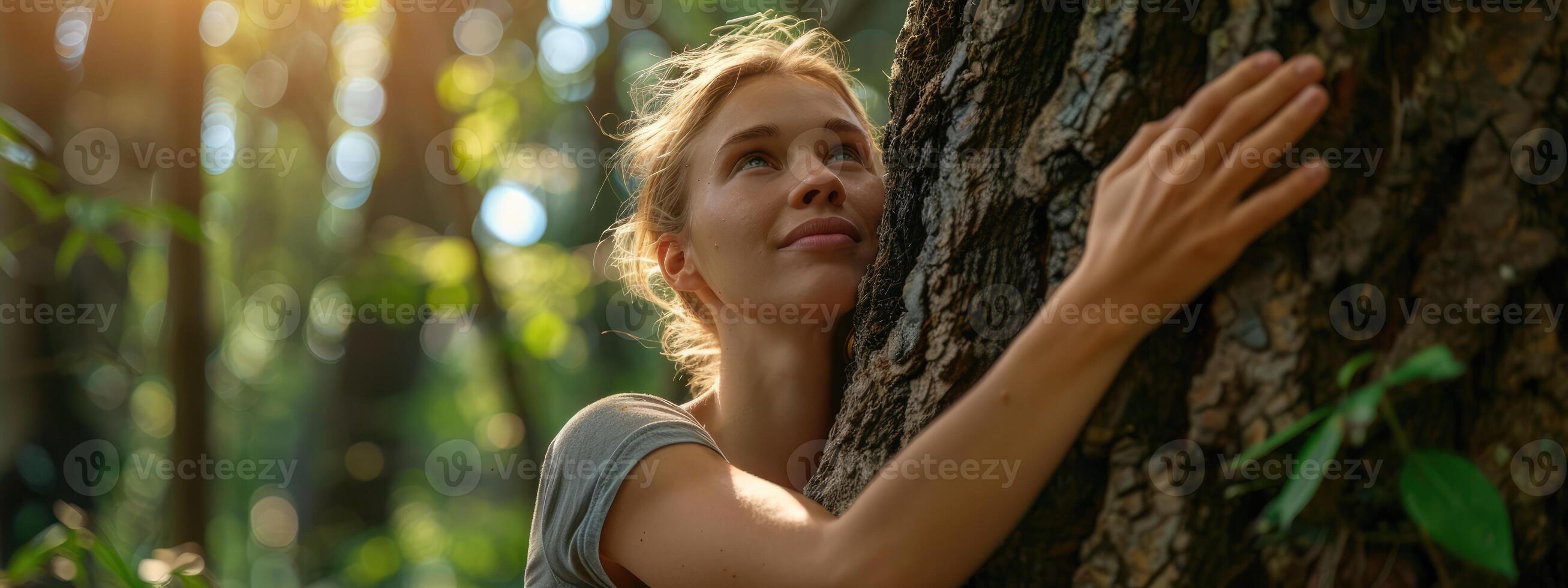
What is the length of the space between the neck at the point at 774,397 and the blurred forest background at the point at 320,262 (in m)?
1.36

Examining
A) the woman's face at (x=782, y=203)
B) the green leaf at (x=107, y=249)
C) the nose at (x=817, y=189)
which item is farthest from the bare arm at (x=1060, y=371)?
the green leaf at (x=107, y=249)

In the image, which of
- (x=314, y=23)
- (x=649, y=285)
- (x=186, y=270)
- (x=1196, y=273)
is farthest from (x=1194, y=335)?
(x=314, y=23)

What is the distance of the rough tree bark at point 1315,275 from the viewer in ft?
4.13

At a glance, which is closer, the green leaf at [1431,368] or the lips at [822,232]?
the green leaf at [1431,368]

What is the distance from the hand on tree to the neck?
101 cm

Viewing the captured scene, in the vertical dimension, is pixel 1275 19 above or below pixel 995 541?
above

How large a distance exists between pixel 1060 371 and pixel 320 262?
1043cm

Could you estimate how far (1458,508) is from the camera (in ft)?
3.52

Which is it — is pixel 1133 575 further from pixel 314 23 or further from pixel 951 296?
pixel 314 23

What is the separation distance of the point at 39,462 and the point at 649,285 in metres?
3.52

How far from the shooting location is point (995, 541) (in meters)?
1.47

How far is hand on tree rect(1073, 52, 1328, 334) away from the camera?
1271 mm

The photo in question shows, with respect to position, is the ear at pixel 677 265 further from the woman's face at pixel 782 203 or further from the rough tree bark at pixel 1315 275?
the rough tree bark at pixel 1315 275

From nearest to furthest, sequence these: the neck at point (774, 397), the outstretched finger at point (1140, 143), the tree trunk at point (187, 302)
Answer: the outstretched finger at point (1140, 143), the neck at point (774, 397), the tree trunk at point (187, 302)
